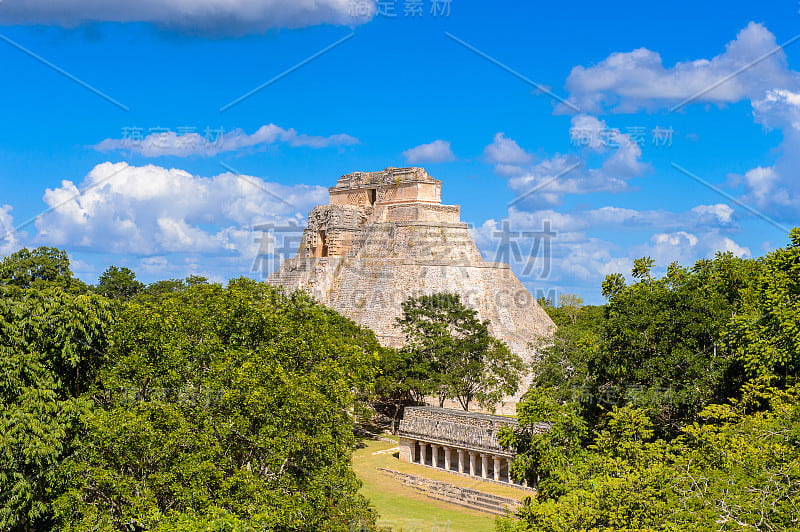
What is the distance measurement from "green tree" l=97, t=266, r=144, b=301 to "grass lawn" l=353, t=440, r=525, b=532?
30.7m

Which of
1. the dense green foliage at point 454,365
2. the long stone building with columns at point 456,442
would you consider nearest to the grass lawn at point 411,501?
the long stone building with columns at point 456,442

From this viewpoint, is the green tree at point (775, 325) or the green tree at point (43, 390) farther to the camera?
the green tree at point (775, 325)

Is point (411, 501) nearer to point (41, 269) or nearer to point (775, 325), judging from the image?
point (775, 325)

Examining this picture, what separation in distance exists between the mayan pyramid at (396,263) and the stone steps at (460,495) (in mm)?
11318

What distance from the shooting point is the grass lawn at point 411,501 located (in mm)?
21359

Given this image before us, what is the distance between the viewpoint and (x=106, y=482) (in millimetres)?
13562

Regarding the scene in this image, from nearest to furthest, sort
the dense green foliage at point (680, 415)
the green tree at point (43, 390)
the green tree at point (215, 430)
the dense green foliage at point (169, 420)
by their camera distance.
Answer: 1. the dense green foliage at point (680, 415)
2. the green tree at point (215, 430)
3. the dense green foliage at point (169, 420)
4. the green tree at point (43, 390)

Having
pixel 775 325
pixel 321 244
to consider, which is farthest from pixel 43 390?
pixel 321 244

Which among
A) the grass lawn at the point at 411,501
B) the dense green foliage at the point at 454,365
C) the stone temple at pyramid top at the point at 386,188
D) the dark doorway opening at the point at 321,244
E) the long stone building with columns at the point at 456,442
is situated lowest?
the grass lawn at the point at 411,501

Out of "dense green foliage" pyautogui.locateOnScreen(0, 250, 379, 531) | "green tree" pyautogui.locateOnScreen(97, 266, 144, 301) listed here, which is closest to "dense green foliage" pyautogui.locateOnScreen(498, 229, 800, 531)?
"dense green foliage" pyautogui.locateOnScreen(0, 250, 379, 531)

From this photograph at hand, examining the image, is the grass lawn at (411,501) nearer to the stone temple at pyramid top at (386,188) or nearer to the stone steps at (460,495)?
the stone steps at (460,495)

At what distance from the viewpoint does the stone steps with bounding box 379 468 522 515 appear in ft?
75.6

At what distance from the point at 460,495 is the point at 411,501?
5.76 feet

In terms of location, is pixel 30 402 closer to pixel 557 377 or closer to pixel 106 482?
pixel 106 482
